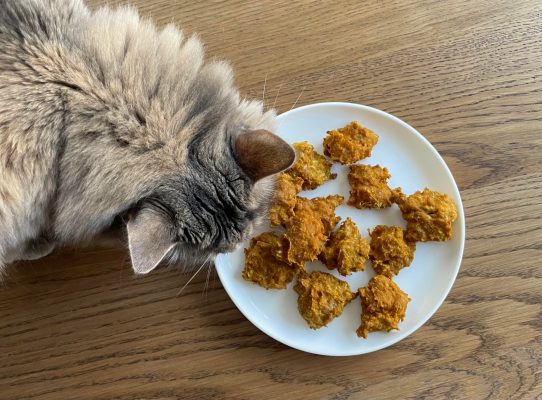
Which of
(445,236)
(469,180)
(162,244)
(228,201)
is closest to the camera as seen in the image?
(162,244)

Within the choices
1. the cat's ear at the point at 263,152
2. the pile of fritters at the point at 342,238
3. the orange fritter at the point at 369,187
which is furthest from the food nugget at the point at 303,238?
the cat's ear at the point at 263,152

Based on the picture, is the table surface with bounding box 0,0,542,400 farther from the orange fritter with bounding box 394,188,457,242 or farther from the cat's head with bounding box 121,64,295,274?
the cat's head with bounding box 121,64,295,274

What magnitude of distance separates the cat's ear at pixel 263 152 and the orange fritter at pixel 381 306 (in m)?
0.52

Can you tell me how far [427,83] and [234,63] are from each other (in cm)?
55

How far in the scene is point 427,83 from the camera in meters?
1.46

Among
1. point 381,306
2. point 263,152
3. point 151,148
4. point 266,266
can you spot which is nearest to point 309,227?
point 266,266

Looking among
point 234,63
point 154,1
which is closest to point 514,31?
point 234,63

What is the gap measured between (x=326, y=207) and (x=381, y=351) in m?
0.43

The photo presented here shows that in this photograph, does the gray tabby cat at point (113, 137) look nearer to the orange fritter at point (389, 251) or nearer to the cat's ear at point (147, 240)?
the cat's ear at point (147, 240)

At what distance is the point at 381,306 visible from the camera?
1283 millimetres

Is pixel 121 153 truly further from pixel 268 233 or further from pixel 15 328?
pixel 15 328

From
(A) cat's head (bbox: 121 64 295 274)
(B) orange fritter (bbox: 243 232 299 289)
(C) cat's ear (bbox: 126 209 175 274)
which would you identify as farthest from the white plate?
(C) cat's ear (bbox: 126 209 175 274)

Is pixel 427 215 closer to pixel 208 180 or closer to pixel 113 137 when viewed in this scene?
pixel 208 180

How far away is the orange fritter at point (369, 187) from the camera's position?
1333 millimetres
